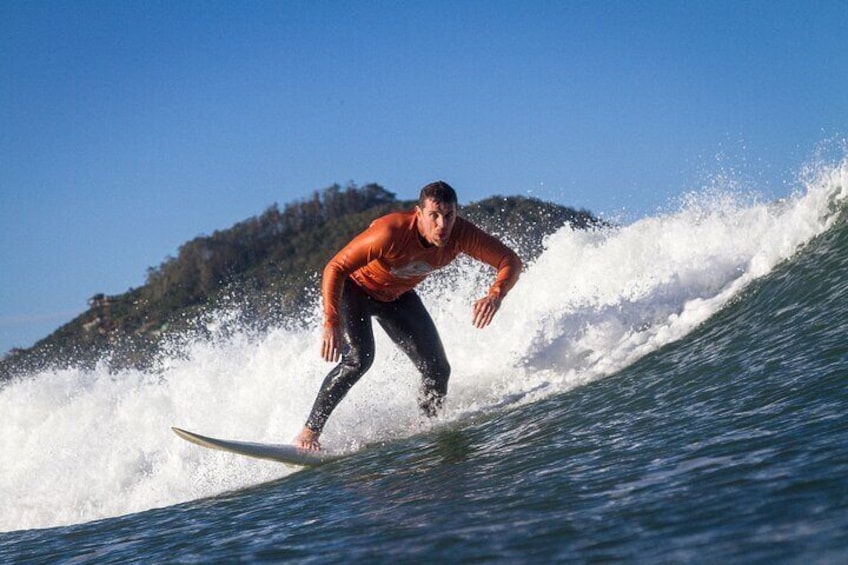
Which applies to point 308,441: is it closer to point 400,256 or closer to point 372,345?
point 372,345

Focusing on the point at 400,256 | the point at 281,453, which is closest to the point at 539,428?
the point at 400,256

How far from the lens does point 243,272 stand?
5234 cm

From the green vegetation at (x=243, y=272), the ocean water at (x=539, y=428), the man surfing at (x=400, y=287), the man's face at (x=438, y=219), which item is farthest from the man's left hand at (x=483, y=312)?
the green vegetation at (x=243, y=272)

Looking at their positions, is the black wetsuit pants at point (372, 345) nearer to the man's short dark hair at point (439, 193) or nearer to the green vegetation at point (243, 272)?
the man's short dark hair at point (439, 193)

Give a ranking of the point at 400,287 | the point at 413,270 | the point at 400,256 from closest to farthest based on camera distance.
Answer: the point at 400,256, the point at 413,270, the point at 400,287

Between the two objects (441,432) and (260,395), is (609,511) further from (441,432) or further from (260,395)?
(260,395)

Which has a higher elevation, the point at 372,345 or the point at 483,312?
the point at 372,345

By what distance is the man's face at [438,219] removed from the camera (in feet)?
20.0

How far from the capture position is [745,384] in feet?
18.5

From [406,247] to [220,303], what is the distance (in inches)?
1471

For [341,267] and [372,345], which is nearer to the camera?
[341,267]

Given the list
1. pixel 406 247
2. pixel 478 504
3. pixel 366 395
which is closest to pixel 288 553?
pixel 478 504

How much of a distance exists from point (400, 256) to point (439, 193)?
65 cm

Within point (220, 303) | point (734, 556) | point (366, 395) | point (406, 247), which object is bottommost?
point (734, 556)
